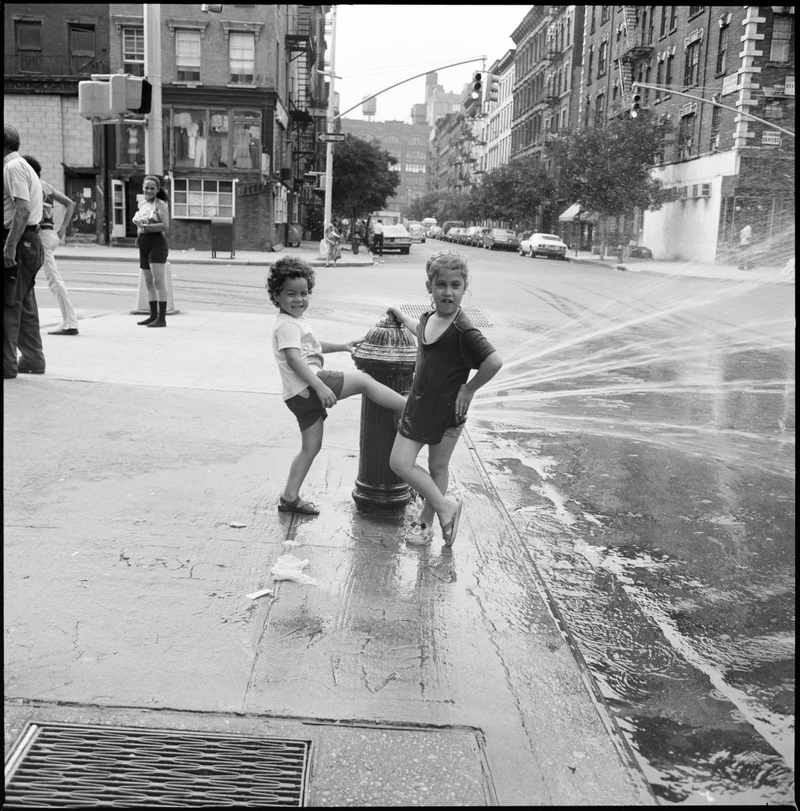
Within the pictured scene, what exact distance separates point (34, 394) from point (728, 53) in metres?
35.1

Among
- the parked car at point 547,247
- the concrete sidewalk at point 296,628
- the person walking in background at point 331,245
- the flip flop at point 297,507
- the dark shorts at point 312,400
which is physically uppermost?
the parked car at point 547,247

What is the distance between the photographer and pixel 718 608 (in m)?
3.94

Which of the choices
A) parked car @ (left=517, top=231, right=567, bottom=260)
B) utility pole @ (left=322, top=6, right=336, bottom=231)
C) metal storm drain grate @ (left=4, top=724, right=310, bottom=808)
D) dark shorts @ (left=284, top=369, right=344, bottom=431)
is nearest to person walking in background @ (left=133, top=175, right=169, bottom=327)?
dark shorts @ (left=284, top=369, right=344, bottom=431)

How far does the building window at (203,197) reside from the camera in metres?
36.2

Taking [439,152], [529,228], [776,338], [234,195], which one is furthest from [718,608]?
[439,152]

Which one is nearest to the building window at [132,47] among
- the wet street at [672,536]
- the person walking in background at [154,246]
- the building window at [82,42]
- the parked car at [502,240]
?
the building window at [82,42]

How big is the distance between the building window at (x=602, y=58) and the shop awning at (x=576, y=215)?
7839 mm

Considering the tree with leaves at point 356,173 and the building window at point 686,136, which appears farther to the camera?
the tree with leaves at point 356,173

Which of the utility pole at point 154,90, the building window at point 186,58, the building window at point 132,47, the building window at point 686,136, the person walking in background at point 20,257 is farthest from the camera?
the building window at point 686,136

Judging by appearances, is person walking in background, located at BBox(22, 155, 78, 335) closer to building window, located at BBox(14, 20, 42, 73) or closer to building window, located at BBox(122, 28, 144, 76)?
building window, located at BBox(122, 28, 144, 76)

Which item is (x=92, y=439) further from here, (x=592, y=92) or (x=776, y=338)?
(x=592, y=92)

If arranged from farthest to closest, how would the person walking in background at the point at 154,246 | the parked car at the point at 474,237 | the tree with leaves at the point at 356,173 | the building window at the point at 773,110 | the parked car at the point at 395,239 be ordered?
1. the parked car at the point at 474,237
2. the tree with leaves at the point at 356,173
3. the parked car at the point at 395,239
4. the building window at the point at 773,110
5. the person walking in background at the point at 154,246

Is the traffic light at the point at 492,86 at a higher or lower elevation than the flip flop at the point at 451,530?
higher

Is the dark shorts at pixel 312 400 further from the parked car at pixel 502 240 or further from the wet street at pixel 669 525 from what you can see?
the parked car at pixel 502 240
